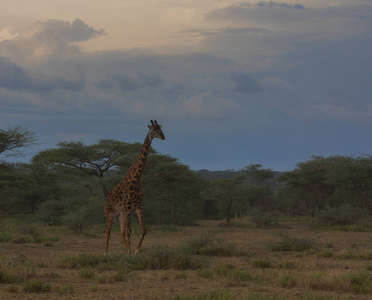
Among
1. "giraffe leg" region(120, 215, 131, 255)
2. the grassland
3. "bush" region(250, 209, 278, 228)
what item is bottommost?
"bush" region(250, 209, 278, 228)

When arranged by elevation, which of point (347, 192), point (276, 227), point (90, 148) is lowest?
point (276, 227)

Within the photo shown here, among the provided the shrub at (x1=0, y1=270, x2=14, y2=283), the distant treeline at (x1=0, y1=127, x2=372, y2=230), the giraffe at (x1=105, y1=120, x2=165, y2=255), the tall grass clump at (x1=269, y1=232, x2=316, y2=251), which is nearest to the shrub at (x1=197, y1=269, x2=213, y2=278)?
the giraffe at (x1=105, y1=120, x2=165, y2=255)

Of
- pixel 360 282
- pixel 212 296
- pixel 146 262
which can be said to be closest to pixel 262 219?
pixel 146 262

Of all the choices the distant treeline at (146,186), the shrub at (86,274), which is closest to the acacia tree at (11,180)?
the distant treeline at (146,186)

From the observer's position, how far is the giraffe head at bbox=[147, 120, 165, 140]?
46.7ft

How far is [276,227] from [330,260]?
58.9 feet

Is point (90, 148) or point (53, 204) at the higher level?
point (90, 148)

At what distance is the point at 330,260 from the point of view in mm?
14148

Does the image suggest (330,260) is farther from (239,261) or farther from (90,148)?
(90,148)

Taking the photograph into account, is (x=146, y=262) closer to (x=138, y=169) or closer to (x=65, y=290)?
(x=65, y=290)

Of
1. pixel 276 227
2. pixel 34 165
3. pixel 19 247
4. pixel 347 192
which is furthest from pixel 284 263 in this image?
pixel 34 165

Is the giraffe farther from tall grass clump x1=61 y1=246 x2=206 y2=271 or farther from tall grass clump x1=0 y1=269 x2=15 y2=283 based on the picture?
tall grass clump x1=0 y1=269 x2=15 y2=283

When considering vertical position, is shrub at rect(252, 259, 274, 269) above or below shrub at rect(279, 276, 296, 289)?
below

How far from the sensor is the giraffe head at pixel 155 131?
1425 centimetres
